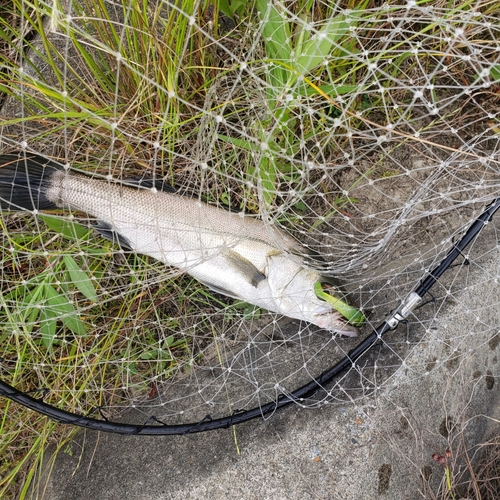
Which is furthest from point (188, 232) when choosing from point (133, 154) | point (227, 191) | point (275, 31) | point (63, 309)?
point (275, 31)

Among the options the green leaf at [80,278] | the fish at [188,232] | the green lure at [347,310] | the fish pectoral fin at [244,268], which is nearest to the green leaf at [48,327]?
the green leaf at [80,278]

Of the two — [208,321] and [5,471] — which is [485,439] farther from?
A: [5,471]

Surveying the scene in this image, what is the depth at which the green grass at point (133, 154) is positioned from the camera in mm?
2150

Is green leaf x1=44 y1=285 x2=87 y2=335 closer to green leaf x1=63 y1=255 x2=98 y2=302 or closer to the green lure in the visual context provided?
green leaf x1=63 y1=255 x2=98 y2=302

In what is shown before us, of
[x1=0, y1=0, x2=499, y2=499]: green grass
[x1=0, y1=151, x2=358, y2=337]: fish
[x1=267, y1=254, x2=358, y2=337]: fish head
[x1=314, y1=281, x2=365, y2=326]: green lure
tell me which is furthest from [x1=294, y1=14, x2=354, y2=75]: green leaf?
[x1=314, y1=281, x2=365, y2=326]: green lure

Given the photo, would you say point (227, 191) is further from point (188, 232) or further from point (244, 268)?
point (244, 268)

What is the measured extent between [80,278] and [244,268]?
785 millimetres

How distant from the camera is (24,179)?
223 cm

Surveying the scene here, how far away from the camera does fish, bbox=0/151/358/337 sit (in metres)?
2.23

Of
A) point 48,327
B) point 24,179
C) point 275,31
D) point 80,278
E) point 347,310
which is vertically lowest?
point 48,327

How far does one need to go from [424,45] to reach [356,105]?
0.41 m

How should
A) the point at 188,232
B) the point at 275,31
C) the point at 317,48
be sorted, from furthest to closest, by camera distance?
1. the point at 188,232
2. the point at 275,31
3. the point at 317,48

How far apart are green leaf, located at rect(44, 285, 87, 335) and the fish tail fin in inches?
16.3

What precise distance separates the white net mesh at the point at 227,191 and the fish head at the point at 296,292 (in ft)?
0.39
